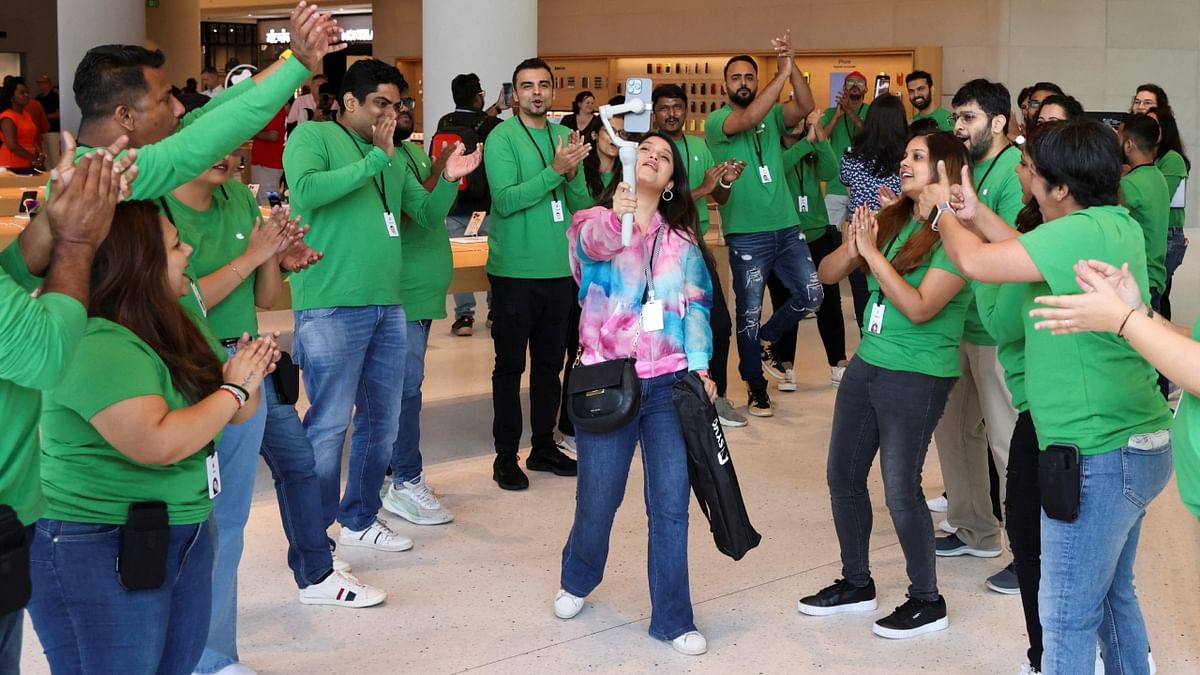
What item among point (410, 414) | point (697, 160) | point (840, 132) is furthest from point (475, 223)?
point (840, 132)

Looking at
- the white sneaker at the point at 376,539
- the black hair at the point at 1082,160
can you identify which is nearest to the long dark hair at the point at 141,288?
the black hair at the point at 1082,160

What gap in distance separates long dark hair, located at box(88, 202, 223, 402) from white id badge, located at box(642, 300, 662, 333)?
147cm

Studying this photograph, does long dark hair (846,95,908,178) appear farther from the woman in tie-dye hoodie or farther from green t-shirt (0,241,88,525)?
green t-shirt (0,241,88,525)

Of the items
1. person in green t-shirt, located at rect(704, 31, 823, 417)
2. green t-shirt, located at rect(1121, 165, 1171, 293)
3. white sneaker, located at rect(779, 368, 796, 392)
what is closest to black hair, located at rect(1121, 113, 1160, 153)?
green t-shirt, located at rect(1121, 165, 1171, 293)

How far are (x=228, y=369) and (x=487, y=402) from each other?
4.43 meters

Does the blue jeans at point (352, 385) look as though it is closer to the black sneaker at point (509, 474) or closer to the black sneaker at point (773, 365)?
the black sneaker at point (509, 474)

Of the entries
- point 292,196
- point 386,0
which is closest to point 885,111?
point 292,196

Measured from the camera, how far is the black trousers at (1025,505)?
128 inches

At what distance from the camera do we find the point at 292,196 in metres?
4.20

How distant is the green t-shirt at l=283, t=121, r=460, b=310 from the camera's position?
416cm

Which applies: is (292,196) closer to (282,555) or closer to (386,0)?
(282,555)

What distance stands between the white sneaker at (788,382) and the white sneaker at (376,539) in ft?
10.5

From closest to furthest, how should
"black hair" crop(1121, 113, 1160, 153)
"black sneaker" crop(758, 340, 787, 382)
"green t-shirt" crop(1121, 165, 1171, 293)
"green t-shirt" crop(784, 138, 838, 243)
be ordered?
"green t-shirt" crop(1121, 165, 1171, 293) → "black hair" crop(1121, 113, 1160, 153) → "green t-shirt" crop(784, 138, 838, 243) → "black sneaker" crop(758, 340, 787, 382)

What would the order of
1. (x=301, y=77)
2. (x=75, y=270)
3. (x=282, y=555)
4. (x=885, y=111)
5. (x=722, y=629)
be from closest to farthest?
(x=75, y=270)
(x=301, y=77)
(x=722, y=629)
(x=282, y=555)
(x=885, y=111)
